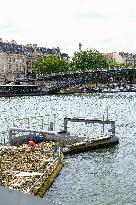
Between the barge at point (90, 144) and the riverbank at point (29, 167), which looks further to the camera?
the barge at point (90, 144)

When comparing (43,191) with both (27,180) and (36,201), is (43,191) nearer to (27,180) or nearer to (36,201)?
(27,180)

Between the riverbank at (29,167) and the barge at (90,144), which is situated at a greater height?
the riverbank at (29,167)

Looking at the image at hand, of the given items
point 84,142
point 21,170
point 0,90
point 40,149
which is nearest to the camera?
point 21,170

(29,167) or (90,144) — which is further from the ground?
(29,167)

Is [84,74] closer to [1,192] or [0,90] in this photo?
[0,90]

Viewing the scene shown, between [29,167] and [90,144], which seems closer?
[29,167]

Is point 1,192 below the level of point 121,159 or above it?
above

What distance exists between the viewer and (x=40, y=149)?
38219 mm

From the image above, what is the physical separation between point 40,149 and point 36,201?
110ft

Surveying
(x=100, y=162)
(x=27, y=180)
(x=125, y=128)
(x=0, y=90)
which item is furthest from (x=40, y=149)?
(x=0, y=90)

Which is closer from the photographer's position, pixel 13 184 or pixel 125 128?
pixel 13 184

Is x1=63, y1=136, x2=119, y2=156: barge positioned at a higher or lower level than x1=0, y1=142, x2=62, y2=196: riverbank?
lower

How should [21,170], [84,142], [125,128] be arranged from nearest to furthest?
[21,170] < [84,142] < [125,128]

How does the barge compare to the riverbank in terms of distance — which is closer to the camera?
the riverbank
